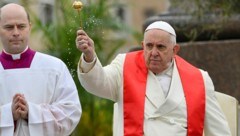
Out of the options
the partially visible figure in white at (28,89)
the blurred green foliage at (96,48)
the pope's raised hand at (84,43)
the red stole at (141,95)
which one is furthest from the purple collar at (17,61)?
the blurred green foliage at (96,48)

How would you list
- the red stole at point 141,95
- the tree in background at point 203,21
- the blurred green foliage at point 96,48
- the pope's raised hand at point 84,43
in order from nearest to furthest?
1. the pope's raised hand at point 84,43
2. the red stole at point 141,95
3. the tree in background at point 203,21
4. the blurred green foliage at point 96,48

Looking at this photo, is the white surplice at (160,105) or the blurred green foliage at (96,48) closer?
the white surplice at (160,105)

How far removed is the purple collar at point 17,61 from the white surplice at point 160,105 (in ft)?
1.40

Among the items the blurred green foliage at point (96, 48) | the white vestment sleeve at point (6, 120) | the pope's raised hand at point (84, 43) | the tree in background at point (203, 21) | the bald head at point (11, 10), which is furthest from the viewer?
the blurred green foliage at point (96, 48)

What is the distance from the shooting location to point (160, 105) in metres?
8.74

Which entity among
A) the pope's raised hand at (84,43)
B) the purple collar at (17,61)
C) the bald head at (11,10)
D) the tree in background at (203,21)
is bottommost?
the purple collar at (17,61)

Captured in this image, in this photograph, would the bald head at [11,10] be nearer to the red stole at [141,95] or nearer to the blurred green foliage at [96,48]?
the red stole at [141,95]

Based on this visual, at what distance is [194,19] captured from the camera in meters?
12.8

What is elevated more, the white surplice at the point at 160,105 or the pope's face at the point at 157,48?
the pope's face at the point at 157,48

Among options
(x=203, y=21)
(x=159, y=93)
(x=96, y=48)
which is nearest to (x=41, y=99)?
(x=159, y=93)

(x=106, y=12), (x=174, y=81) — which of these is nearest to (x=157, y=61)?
(x=174, y=81)

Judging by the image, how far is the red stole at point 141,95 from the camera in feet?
28.8

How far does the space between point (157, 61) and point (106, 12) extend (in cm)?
554

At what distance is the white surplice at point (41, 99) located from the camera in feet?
27.2
